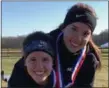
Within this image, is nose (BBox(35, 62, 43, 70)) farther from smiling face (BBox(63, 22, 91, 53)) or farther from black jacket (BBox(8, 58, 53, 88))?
smiling face (BBox(63, 22, 91, 53))

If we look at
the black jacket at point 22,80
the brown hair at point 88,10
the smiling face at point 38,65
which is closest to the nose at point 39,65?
the smiling face at point 38,65

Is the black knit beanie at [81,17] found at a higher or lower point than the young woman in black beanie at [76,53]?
higher

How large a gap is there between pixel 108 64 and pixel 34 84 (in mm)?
9768

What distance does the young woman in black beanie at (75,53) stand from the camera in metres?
1.86

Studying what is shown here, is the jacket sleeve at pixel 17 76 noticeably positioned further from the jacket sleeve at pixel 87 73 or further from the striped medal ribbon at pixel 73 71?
the jacket sleeve at pixel 87 73

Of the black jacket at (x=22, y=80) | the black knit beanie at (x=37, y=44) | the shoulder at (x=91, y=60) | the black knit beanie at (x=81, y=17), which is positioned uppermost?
the black knit beanie at (x=81, y=17)

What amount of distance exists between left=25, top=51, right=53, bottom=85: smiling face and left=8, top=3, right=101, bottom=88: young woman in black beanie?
186 millimetres

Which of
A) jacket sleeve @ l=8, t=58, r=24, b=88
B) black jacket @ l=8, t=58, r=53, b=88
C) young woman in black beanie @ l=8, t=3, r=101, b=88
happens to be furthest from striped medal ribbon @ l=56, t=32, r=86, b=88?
jacket sleeve @ l=8, t=58, r=24, b=88

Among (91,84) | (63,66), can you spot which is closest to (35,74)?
(63,66)

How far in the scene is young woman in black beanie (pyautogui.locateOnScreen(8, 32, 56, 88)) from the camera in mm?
1638

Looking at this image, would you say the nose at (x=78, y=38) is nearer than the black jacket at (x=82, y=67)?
Yes

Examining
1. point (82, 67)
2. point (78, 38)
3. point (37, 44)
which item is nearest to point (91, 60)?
point (82, 67)

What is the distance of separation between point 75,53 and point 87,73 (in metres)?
0.15

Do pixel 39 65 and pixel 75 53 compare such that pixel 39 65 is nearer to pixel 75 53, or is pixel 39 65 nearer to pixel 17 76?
pixel 17 76
